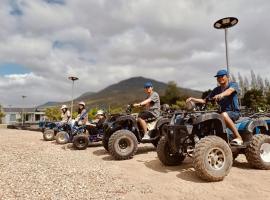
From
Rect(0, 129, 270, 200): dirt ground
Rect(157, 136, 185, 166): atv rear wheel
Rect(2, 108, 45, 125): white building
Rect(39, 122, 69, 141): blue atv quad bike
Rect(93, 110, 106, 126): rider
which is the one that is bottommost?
Rect(0, 129, 270, 200): dirt ground

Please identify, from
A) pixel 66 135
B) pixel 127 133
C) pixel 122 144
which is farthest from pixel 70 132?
pixel 127 133

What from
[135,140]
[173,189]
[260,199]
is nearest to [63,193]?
[173,189]

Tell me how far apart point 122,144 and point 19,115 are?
3048 inches

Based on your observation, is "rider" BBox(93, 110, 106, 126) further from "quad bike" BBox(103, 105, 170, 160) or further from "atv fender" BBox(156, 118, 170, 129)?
"atv fender" BBox(156, 118, 170, 129)

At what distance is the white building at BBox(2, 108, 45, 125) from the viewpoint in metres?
74.1

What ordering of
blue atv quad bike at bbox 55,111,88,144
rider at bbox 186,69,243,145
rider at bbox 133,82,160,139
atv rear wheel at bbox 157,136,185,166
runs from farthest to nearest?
1. blue atv quad bike at bbox 55,111,88,144
2. rider at bbox 133,82,160,139
3. atv rear wheel at bbox 157,136,185,166
4. rider at bbox 186,69,243,145

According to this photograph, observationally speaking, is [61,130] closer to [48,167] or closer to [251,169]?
[48,167]

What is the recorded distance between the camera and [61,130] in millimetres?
15211

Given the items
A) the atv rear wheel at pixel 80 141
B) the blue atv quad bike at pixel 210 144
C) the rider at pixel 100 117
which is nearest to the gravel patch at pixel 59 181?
the blue atv quad bike at pixel 210 144

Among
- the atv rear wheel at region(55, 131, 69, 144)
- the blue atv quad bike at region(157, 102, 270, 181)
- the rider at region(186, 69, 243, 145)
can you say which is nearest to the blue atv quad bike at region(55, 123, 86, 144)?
the atv rear wheel at region(55, 131, 69, 144)

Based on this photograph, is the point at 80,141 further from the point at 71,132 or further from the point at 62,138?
the point at 62,138

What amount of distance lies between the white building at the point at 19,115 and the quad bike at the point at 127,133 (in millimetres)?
62621

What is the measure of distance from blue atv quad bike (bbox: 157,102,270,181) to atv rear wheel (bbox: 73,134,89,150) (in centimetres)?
516

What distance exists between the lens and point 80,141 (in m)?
11.9
